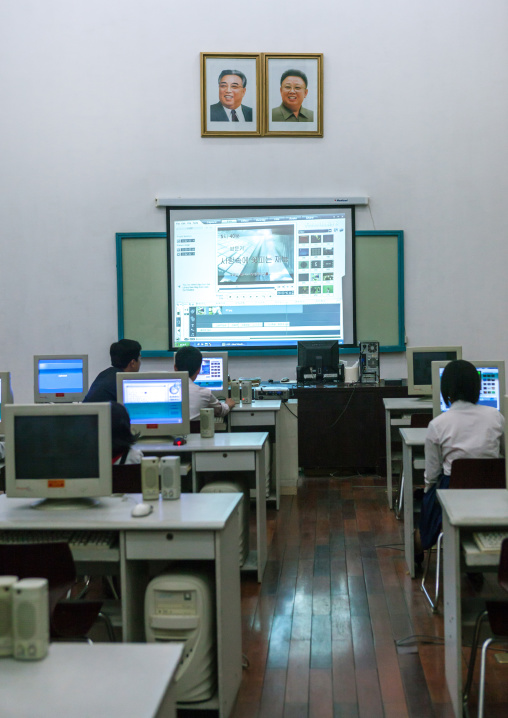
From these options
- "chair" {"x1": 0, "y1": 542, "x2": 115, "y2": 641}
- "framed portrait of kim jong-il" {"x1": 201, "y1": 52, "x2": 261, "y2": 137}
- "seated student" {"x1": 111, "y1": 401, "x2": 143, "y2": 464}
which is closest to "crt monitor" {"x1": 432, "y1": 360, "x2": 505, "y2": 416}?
"seated student" {"x1": 111, "y1": 401, "x2": 143, "y2": 464}

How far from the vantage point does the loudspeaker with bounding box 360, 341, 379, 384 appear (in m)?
7.59

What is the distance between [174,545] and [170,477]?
414 mm

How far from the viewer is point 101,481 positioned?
2.99 m

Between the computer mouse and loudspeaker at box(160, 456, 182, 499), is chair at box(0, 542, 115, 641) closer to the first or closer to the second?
the computer mouse

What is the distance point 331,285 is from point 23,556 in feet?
20.2

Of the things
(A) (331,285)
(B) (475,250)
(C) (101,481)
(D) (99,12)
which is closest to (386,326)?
(A) (331,285)

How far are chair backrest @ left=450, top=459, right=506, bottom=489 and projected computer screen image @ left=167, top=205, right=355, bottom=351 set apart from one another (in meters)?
4.75

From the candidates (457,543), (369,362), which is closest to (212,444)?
(457,543)

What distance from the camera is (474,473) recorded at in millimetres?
3551

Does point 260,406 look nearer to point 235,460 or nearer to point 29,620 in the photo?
point 235,460

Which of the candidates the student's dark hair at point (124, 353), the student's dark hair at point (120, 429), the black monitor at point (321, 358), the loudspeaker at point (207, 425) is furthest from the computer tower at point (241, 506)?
the black monitor at point (321, 358)

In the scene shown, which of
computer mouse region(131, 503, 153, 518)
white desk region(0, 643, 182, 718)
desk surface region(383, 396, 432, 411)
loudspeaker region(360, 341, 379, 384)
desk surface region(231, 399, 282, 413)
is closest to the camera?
white desk region(0, 643, 182, 718)

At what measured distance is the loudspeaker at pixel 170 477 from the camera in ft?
10.0

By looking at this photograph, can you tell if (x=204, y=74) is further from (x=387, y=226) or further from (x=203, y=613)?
(x=203, y=613)
